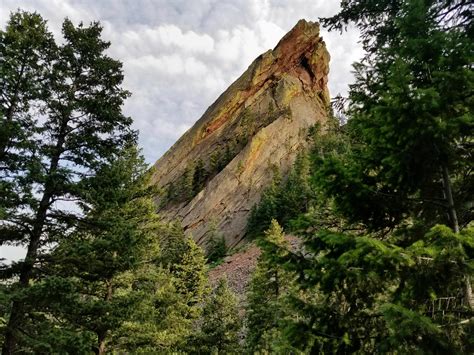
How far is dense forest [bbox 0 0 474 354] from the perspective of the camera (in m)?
4.21

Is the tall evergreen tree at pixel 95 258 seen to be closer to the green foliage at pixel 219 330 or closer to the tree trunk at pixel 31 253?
the tree trunk at pixel 31 253

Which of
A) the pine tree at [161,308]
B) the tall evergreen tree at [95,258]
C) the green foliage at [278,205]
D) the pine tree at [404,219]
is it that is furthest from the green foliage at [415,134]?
the green foliage at [278,205]

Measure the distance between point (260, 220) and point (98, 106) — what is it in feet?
162

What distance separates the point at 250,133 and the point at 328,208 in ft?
263

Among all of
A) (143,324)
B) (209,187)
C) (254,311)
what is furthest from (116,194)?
(209,187)

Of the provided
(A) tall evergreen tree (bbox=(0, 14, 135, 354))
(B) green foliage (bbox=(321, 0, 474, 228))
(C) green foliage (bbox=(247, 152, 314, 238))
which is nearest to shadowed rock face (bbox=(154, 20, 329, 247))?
(C) green foliage (bbox=(247, 152, 314, 238))

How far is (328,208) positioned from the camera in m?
5.86

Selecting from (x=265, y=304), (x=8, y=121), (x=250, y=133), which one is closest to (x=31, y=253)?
(x=8, y=121)

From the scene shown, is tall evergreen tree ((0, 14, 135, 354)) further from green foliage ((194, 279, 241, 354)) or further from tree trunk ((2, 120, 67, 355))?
green foliage ((194, 279, 241, 354))

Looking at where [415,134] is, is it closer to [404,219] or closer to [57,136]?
[404,219]

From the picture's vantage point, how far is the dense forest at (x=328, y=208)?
13.8ft

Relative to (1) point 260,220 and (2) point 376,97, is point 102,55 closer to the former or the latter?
(2) point 376,97

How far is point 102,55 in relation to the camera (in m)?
11.3

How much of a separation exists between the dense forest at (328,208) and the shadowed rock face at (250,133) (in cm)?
5341
